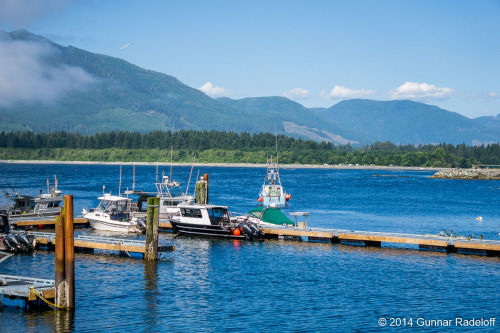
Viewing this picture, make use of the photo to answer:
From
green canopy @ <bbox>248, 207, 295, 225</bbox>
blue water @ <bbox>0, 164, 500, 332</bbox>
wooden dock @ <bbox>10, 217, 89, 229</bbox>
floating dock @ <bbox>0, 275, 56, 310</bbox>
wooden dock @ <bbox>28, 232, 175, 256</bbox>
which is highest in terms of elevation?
green canopy @ <bbox>248, 207, 295, 225</bbox>

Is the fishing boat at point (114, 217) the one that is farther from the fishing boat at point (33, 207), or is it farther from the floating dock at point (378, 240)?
the floating dock at point (378, 240)

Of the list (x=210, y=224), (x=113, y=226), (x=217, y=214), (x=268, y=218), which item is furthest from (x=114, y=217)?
(x=268, y=218)

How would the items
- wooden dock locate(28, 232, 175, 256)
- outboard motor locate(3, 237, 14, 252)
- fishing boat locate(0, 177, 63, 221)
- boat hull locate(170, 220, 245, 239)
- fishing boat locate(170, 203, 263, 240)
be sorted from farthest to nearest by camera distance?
fishing boat locate(0, 177, 63, 221) → boat hull locate(170, 220, 245, 239) → fishing boat locate(170, 203, 263, 240) → outboard motor locate(3, 237, 14, 252) → wooden dock locate(28, 232, 175, 256)

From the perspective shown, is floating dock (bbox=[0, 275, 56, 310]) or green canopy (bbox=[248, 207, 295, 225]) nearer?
floating dock (bbox=[0, 275, 56, 310])

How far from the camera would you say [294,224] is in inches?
2121

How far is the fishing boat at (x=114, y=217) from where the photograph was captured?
53.6 meters

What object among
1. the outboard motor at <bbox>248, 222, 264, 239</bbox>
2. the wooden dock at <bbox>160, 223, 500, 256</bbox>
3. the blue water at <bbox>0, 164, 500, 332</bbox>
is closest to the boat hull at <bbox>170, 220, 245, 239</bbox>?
the blue water at <bbox>0, 164, 500, 332</bbox>

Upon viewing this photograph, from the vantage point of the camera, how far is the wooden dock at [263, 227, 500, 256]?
44000mm

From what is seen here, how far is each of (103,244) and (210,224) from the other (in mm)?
10737

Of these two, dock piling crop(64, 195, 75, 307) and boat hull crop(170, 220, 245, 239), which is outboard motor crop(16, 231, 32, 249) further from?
dock piling crop(64, 195, 75, 307)

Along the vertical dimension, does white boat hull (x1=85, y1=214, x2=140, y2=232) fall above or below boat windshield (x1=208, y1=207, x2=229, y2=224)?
below

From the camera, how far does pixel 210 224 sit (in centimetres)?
5047

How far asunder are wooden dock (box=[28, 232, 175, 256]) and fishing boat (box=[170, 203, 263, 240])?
7779 mm

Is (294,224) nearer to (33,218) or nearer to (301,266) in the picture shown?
(301,266)
